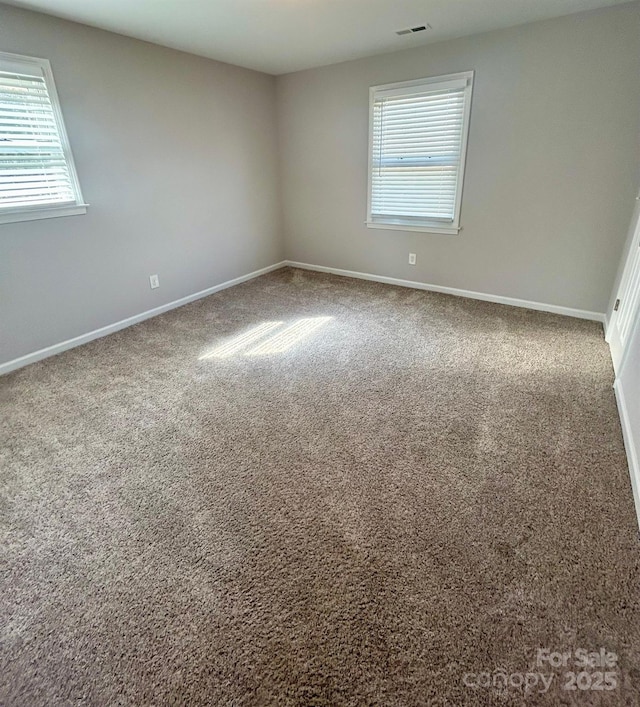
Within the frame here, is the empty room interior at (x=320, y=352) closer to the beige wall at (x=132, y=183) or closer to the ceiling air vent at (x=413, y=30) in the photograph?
the beige wall at (x=132, y=183)

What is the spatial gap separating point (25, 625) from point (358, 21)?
3.95 metres

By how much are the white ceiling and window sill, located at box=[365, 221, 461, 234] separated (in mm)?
1563

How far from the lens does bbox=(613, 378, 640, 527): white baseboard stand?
168cm

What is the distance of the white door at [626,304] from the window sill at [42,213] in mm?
3957

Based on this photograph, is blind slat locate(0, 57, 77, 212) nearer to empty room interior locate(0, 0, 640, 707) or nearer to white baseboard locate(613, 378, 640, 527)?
empty room interior locate(0, 0, 640, 707)

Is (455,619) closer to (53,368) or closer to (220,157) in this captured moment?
(53,368)

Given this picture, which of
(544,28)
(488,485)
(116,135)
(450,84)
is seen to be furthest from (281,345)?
(544,28)

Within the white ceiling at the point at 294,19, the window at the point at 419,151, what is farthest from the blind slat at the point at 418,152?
the white ceiling at the point at 294,19

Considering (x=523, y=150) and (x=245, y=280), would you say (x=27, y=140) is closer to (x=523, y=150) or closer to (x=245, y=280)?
(x=245, y=280)

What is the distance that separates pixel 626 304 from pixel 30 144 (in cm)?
433

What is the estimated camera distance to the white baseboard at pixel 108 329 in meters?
2.93

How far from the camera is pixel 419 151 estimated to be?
3.90 m

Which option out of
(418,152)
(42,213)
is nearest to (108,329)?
(42,213)

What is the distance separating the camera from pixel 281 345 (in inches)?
126
